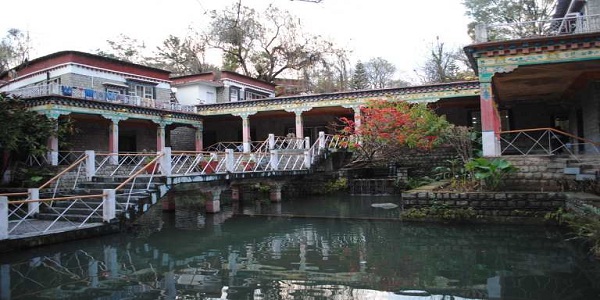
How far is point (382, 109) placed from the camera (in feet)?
57.7

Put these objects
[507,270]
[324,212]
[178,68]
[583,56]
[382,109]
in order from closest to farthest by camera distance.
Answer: [507,270], [583,56], [324,212], [382,109], [178,68]

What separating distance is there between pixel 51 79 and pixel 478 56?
786 inches

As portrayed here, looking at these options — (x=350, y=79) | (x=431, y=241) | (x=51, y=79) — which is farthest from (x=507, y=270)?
(x=350, y=79)

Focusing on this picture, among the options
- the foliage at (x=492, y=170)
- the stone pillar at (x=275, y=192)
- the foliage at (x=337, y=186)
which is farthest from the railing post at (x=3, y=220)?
the foliage at (x=337, y=186)

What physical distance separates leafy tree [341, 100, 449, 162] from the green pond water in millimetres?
6404

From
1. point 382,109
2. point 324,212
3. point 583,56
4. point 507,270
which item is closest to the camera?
point 507,270

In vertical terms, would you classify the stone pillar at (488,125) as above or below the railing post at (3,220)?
above

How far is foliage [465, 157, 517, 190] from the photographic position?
34.8ft

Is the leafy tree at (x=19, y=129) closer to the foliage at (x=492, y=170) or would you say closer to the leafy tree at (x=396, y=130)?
the leafy tree at (x=396, y=130)

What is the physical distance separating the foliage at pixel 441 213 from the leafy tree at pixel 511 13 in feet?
59.5

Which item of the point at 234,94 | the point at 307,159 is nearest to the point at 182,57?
the point at 234,94

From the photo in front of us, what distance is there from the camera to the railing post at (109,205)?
32.1 ft

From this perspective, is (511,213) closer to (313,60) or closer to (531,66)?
(531,66)

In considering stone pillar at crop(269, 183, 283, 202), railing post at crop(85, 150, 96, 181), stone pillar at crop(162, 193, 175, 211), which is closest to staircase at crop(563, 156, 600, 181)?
stone pillar at crop(269, 183, 283, 202)
